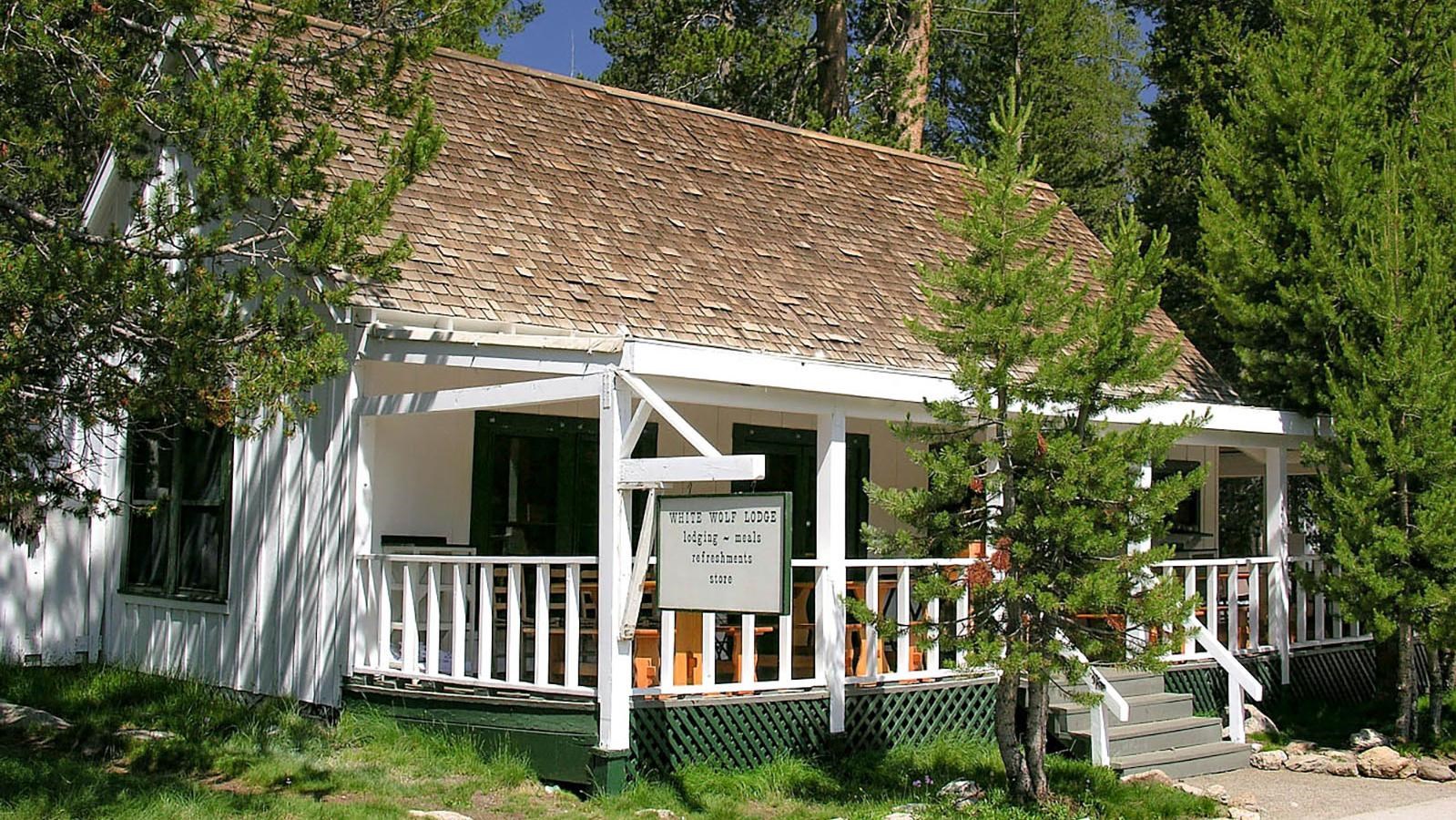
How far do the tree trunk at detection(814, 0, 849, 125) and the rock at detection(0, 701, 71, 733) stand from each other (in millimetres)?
15956

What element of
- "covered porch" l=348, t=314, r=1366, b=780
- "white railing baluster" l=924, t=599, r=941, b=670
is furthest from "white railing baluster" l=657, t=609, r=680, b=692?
"white railing baluster" l=924, t=599, r=941, b=670

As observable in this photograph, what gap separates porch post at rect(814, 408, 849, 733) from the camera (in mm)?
10430

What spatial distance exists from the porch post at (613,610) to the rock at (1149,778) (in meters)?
3.60

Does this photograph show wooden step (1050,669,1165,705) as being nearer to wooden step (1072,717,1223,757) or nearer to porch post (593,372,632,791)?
wooden step (1072,717,1223,757)

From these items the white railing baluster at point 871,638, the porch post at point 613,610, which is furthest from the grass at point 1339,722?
the porch post at point 613,610

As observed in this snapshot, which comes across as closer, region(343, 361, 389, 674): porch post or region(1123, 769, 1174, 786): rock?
region(1123, 769, 1174, 786): rock

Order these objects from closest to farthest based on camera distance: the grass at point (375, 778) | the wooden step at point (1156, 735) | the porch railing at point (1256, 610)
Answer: the grass at point (375, 778) < the wooden step at point (1156, 735) < the porch railing at point (1256, 610)

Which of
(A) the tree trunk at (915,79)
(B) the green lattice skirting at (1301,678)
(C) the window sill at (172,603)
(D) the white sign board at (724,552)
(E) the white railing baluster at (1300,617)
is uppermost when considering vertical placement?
(A) the tree trunk at (915,79)

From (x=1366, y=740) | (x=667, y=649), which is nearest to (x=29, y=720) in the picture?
(x=667, y=649)

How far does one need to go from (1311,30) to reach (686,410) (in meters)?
6.53

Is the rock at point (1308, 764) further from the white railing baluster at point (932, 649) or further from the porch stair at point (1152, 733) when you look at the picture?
the white railing baluster at point (932, 649)

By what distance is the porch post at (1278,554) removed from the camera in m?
13.7

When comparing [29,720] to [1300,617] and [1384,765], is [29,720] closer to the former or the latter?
[1384,765]

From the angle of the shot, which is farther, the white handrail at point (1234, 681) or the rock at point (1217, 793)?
the white handrail at point (1234, 681)
